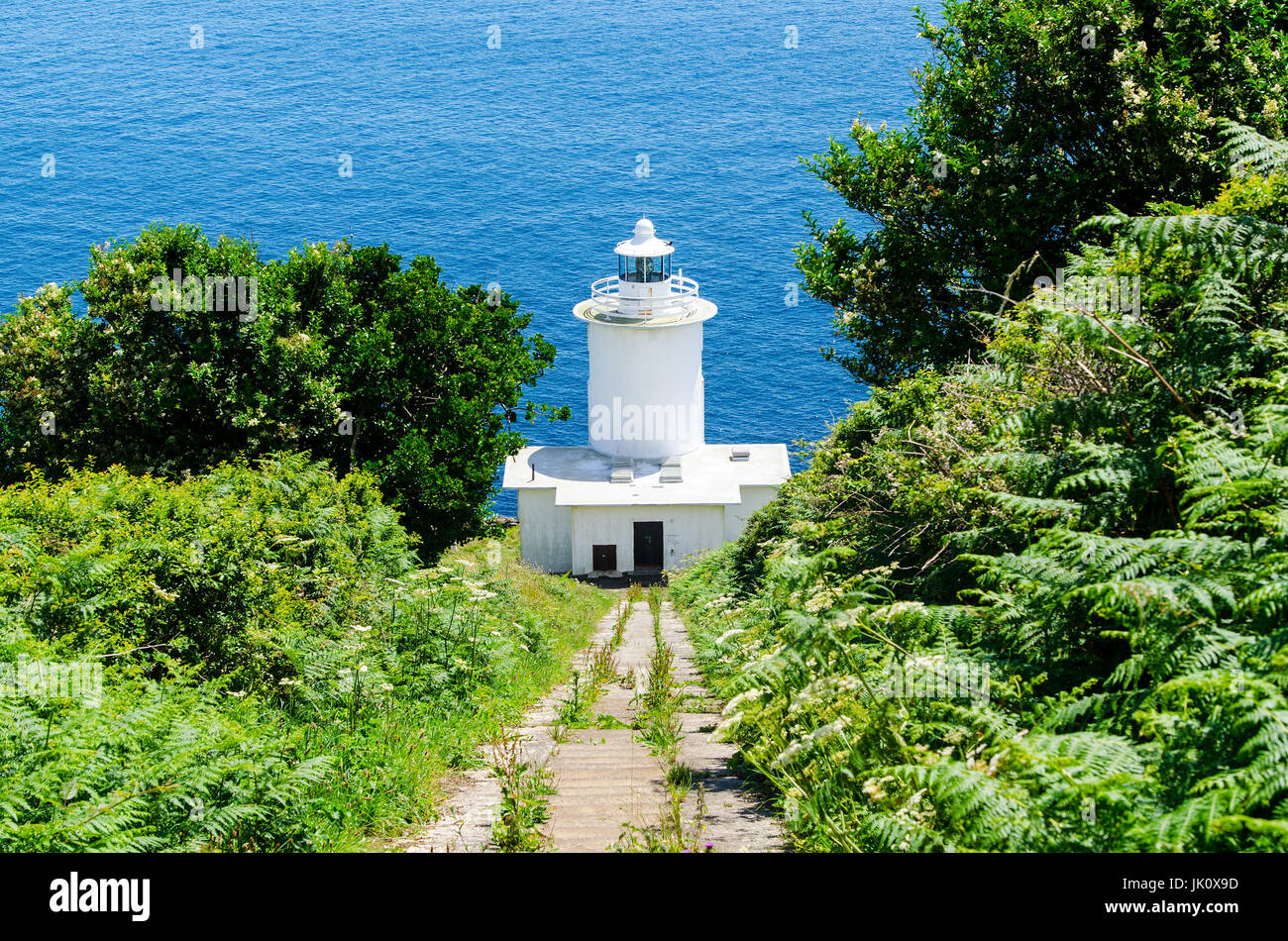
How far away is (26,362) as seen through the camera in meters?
34.0

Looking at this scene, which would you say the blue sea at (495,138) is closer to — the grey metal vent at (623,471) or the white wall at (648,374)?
the white wall at (648,374)

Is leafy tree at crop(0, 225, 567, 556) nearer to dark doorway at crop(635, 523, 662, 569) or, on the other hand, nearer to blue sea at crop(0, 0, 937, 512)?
dark doorway at crop(635, 523, 662, 569)

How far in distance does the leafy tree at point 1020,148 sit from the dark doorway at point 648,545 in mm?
21436

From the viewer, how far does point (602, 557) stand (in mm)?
46656

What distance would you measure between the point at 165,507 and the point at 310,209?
91837mm

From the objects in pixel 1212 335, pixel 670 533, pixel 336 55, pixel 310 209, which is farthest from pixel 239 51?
pixel 1212 335

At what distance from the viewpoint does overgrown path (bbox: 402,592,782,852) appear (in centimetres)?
747

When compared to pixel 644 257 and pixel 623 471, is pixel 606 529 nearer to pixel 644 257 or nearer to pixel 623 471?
pixel 623 471

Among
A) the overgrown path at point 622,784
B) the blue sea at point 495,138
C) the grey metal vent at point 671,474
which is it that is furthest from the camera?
the blue sea at point 495,138

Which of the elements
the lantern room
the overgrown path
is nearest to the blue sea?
the lantern room

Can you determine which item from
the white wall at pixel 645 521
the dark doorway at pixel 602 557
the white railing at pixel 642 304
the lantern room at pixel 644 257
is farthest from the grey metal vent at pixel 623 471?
the lantern room at pixel 644 257

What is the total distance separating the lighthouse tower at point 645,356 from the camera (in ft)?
158

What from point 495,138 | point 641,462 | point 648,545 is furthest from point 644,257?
point 495,138

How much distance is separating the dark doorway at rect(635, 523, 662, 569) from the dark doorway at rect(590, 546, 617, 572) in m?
0.94
